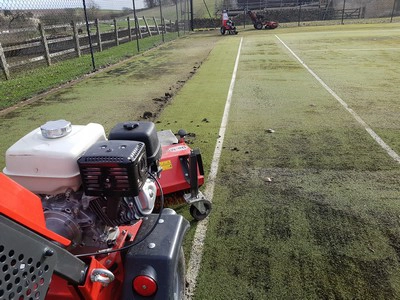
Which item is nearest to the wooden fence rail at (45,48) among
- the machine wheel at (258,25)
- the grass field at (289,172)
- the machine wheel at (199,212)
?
the grass field at (289,172)

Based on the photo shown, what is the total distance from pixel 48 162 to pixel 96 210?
381 millimetres

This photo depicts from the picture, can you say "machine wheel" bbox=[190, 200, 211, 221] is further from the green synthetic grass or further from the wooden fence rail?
the wooden fence rail

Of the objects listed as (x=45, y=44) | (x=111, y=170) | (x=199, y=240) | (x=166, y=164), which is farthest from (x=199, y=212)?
(x=45, y=44)

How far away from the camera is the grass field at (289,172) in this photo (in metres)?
2.73

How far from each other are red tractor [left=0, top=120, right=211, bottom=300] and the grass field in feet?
2.53

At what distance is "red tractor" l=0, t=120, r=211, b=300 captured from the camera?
1.68 meters

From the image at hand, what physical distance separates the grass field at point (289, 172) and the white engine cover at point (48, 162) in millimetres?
1355

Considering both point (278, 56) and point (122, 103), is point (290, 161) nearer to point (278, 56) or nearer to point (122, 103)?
point (122, 103)

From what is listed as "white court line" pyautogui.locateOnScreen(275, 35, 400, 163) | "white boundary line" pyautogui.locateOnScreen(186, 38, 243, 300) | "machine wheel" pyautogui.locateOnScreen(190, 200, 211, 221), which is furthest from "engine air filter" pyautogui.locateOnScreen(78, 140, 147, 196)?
"white court line" pyautogui.locateOnScreen(275, 35, 400, 163)

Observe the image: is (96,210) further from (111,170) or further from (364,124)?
(364,124)

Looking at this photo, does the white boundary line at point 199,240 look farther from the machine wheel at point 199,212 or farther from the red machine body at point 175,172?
the red machine body at point 175,172

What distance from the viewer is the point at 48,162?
180cm

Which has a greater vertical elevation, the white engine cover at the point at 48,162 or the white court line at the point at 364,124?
the white engine cover at the point at 48,162

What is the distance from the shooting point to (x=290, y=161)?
467cm
